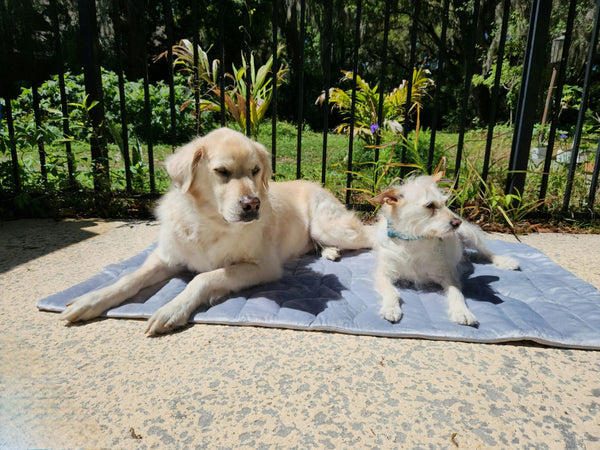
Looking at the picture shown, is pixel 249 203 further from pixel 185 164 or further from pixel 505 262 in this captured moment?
pixel 505 262

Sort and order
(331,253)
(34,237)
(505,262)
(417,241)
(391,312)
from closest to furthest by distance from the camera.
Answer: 1. (391,312)
2. (417,241)
3. (505,262)
4. (331,253)
5. (34,237)

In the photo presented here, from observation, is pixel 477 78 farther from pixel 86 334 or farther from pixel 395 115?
pixel 86 334

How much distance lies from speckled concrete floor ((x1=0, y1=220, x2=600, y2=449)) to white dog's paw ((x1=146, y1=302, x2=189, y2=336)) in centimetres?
6

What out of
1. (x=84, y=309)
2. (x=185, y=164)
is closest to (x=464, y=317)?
(x=185, y=164)

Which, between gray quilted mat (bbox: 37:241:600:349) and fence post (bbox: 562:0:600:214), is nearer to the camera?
gray quilted mat (bbox: 37:241:600:349)

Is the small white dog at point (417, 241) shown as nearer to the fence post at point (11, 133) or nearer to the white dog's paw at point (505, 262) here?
the white dog's paw at point (505, 262)

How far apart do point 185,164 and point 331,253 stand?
1562 mm

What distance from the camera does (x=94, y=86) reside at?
4.23 m

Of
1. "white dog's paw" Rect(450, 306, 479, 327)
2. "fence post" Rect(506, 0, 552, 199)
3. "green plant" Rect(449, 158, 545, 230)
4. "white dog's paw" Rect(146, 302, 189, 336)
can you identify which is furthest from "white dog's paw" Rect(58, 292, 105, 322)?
"fence post" Rect(506, 0, 552, 199)

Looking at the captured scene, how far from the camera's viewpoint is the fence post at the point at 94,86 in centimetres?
408

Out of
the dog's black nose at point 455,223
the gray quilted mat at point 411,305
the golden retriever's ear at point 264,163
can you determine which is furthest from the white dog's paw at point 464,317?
the golden retriever's ear at point 264,163

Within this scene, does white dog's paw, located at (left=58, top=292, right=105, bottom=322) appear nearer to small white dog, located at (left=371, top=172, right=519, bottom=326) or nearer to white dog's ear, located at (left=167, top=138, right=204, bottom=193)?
white dog's ear, located at (left=167, top=138, right=204, bottom=193)

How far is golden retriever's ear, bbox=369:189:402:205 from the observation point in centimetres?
258

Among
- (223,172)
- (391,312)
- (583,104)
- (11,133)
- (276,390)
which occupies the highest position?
(583,104)
